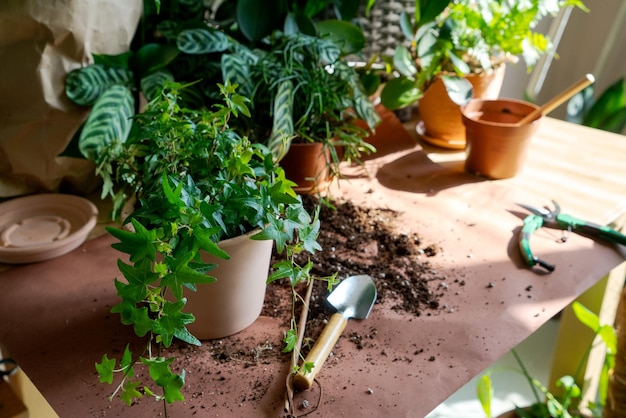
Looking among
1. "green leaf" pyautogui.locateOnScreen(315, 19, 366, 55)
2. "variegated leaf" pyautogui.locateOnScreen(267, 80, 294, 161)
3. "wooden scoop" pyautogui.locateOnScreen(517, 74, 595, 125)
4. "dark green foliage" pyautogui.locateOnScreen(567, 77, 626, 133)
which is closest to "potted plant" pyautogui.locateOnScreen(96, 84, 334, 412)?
"variegated leaf" pyautogui.locateOnScreen(267, 80, 294, 161)

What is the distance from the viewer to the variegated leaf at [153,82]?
846 mm

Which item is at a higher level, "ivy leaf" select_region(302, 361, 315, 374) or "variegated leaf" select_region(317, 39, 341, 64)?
"variegated leaf" select_region(317, 39, 341, 64)

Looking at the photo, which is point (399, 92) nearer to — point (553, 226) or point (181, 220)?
point (553, 226)

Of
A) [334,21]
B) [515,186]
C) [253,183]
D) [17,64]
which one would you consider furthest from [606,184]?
[17,64]

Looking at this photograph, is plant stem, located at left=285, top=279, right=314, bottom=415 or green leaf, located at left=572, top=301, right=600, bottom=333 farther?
green leaf, located at left=572, top=301, right=600, bottom=333

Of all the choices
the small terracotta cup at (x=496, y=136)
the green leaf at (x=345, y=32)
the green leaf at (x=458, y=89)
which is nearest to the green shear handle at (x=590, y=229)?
the small terracotta cup at (x=496, y=136)

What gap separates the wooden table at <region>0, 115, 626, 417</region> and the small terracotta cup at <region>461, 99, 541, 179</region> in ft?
0.10

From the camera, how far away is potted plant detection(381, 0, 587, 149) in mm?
1001

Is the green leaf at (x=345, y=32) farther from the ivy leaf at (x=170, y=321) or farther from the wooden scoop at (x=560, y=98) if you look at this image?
the ivy leaf at (x=170, y=321)

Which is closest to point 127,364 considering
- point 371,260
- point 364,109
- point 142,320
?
point 142,320

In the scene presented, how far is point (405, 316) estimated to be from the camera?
0.70 metres

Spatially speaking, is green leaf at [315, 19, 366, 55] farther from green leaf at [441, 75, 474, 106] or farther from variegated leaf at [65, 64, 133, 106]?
variegated leaf at [65, 64, 133, 106]

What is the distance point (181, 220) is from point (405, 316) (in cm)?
34

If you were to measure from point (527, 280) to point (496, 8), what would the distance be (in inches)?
21.6
